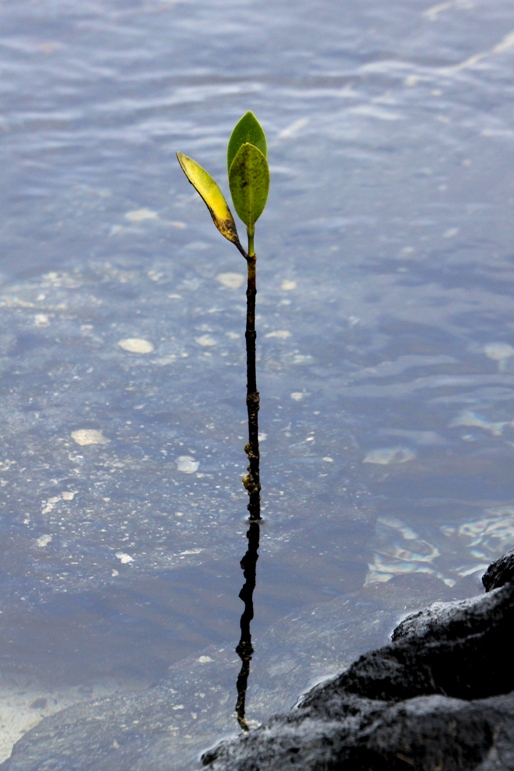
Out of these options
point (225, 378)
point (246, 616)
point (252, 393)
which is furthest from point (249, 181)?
point (225, 378)

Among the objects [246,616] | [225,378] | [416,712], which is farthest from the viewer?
[225,378]

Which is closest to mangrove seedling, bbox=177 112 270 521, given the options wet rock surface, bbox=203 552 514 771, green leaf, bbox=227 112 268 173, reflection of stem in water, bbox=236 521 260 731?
green leaf, bbox=227 112 268 173

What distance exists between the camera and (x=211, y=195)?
8.58 ft

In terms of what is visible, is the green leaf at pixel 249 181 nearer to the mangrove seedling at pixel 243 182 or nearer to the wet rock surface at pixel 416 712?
the mangrove seedling at pixel 243 182

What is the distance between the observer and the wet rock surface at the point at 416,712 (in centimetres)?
158

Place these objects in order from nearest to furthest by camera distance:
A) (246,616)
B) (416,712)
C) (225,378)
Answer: (416,712), (246,616), (225,378)

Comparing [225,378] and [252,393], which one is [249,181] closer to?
[252,393]

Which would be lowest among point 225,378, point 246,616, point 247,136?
point 246,616

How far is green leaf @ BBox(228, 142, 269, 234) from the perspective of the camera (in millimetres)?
2457

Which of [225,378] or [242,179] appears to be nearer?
[242,179]

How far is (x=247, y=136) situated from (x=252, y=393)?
2.92 ft

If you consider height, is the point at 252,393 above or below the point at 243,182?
below

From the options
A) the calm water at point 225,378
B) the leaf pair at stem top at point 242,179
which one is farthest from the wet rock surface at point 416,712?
the leaf pair at stem top at point 242,179

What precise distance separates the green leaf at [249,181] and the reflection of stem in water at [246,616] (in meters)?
1.38
